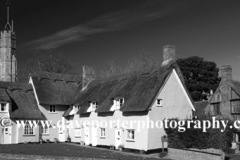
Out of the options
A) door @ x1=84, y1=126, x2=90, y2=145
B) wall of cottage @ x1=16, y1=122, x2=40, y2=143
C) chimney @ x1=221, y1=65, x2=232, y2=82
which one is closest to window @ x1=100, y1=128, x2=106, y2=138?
door @ x1=84, y1=126, x2=90, y2=145

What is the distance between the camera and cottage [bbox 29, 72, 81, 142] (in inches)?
1735

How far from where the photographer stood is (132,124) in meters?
32.0

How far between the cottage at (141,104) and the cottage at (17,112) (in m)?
7.56

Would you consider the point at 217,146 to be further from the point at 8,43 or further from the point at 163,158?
the point at 8,43

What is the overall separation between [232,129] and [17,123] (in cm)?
2365

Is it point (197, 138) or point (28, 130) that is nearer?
point (197, 138)

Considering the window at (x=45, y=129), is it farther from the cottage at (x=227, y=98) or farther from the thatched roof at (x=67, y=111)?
the cottage at (x=227, y=98)

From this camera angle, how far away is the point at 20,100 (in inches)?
1673

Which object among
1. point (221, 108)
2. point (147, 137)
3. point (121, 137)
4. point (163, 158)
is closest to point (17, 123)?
point (121, 137)

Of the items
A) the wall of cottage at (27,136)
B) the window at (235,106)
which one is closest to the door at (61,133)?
the wall of cottage at (27,136)

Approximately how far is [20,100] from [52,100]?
160 inches

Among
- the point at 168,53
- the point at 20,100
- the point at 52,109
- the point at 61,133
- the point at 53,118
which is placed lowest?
the point at 61,133

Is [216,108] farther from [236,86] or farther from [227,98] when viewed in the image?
[236,86]

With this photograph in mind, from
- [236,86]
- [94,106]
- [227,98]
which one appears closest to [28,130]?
[94,106]
